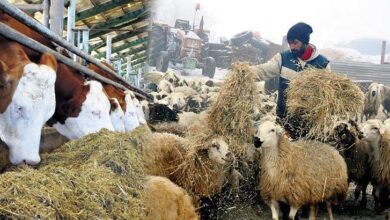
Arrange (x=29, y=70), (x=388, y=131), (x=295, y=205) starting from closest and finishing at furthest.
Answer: (x=29, y=70) → (x=295, y=205) → (x=388, y=131)

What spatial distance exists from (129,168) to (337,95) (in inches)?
145

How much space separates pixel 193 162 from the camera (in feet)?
17.9

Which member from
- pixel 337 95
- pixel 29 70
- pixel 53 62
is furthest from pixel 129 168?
pixel 337 95

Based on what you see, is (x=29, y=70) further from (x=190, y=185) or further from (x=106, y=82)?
(x=106, y=82)

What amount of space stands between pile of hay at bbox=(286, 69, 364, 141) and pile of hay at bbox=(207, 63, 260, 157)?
0.72 metres

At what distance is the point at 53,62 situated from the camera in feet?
13.6

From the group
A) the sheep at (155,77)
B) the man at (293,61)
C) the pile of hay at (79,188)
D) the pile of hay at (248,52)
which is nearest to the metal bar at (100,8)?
the sheep at (155,77)

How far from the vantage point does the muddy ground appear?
562cm

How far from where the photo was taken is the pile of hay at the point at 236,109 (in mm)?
5730

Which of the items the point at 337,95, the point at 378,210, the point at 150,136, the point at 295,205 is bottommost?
the point at 378,210

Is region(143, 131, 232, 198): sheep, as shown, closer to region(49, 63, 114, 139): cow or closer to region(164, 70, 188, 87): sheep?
region(49, 63, 114, 139): cow

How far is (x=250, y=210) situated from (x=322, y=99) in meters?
1.97

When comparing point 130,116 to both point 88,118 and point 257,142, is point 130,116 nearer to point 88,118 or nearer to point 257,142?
point 88,118

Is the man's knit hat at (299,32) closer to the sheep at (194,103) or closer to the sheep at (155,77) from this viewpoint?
the sheep at (194,103)
